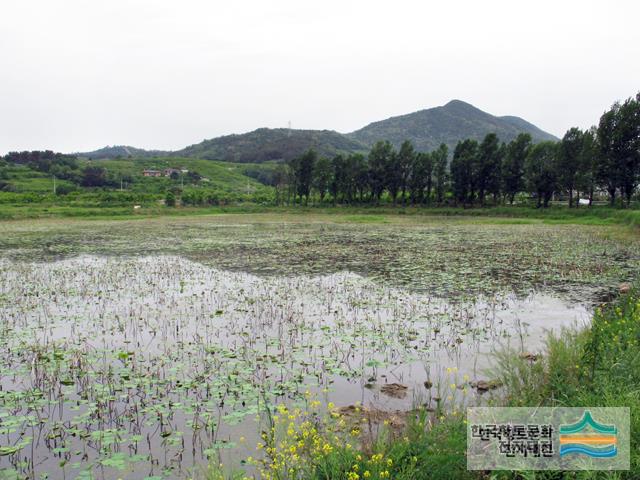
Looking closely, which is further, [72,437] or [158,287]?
[158,287]

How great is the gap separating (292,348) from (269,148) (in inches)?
7699

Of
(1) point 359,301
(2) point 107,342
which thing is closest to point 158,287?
(2) point 107,342

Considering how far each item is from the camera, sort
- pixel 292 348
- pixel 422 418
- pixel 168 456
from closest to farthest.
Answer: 1. pixel 422 418
2. pixel 168 456
3. pixel 292 348

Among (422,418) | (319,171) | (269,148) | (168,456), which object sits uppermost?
(269,148)

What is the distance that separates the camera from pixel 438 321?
415 inches

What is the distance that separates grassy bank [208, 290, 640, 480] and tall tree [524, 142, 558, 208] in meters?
54.4

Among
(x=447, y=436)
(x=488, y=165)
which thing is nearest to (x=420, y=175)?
(x=488, y=165)

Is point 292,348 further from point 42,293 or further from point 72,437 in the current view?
point 42,293

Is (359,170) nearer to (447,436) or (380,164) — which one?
(380,164)

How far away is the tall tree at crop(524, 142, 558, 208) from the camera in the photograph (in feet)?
177

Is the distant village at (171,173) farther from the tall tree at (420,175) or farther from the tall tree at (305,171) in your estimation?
the tall tree at (420,175)

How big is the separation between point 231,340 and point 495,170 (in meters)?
59.1

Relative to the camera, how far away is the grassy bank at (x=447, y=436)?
13.1 ft

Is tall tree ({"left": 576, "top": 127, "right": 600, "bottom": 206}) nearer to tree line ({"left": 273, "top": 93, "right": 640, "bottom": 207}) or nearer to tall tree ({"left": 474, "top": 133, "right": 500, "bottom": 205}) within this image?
tree line ({"left": 273, "top": 93, "right": 640, "bottom": 207})
